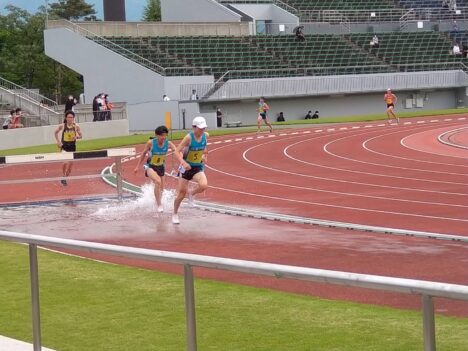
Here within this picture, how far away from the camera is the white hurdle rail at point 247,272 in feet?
13.2

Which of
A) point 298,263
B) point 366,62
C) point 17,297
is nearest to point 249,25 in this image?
point 366,62

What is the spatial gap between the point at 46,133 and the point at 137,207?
23904 millimetres

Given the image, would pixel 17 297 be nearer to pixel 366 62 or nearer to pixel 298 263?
pixel 298 263

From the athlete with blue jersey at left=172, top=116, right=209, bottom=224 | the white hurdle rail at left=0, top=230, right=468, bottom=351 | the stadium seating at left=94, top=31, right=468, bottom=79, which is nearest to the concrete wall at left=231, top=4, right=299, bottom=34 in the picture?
the stadium seating at left=94, top=31, right=468, bottom=79

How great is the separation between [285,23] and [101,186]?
150 feet

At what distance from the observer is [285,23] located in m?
68.6

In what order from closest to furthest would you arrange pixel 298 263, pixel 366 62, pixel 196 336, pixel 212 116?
pixel 196 336 < pixel 298 263 < pixel 212 116 < pixel 366 62

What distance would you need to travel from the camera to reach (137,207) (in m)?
19.8

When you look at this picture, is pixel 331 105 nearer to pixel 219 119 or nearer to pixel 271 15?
pixel 219 119

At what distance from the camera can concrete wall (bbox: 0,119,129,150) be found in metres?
41.2

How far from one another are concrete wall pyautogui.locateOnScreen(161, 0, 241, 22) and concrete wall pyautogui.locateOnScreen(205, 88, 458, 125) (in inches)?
407

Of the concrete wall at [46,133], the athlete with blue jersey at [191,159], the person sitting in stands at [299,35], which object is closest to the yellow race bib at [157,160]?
the athlete with blue jersey at [191,159]

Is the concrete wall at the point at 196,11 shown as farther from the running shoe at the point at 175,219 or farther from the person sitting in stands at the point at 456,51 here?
the running shoe at the point at 175,219

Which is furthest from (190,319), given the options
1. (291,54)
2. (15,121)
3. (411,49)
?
(411,49)
